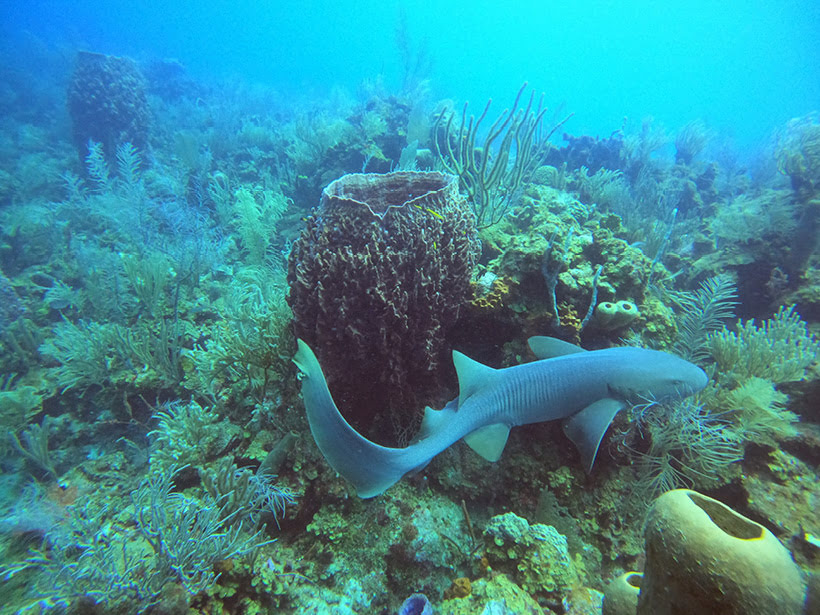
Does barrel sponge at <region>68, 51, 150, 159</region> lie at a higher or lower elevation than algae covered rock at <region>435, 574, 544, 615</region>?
higher

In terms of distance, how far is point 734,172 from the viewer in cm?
1471

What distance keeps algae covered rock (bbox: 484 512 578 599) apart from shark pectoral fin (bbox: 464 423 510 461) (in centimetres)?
55

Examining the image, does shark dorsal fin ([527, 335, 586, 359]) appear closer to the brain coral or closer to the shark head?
the shark head

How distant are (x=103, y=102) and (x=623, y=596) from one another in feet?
62.4

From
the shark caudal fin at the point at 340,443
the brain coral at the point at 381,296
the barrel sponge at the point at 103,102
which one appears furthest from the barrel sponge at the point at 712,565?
the barrel sponge at the point at 103,102

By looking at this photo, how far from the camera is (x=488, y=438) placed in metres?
2.55

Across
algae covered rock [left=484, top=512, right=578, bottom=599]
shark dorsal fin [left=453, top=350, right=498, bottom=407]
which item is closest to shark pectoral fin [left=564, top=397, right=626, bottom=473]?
algae covered rock [left=484, top=512, right=578, bottom=599]

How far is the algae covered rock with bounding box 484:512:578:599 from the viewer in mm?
2367

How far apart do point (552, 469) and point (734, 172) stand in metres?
18.8

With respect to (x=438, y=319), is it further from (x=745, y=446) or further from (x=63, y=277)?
(x=63, y=277)

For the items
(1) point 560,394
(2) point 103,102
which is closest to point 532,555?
(1) point 560,394

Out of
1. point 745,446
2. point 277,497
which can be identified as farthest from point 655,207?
point 277,497

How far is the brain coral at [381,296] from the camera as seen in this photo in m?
2.88

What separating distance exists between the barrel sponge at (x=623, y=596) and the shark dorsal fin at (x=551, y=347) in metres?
1.50
